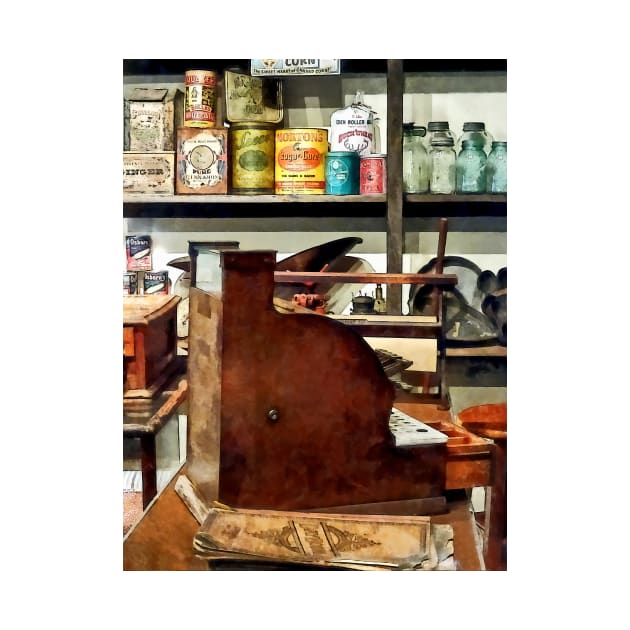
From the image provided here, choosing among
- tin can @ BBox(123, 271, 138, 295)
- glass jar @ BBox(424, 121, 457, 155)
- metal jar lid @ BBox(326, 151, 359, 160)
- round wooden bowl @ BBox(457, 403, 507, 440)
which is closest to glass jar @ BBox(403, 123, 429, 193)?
glass jar @ BBox(424, 121, 457, 155)

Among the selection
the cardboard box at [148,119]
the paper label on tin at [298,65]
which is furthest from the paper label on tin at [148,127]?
the paper label on tin at [298,65]

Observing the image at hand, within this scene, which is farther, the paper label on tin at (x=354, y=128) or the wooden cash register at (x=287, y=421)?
the paper label on tin at (x=354, y=128)

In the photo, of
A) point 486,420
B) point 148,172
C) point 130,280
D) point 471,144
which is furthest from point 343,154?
point 486,420

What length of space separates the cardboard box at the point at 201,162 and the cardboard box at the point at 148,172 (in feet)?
0.07

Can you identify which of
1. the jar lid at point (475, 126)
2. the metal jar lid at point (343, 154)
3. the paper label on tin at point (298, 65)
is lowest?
the metal jar lid at point (343, 154)

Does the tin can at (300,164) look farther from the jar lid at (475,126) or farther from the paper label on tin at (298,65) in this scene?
the jar lid at (475,126)

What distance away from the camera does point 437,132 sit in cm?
183

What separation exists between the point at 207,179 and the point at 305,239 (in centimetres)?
25

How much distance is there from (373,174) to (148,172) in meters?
0.48

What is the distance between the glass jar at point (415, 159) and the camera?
6.03 feet
